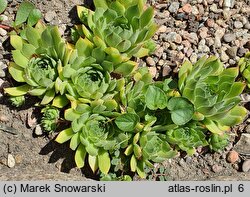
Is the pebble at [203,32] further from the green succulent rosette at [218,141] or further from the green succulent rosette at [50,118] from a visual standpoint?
the green succulent rosette at [50,118]

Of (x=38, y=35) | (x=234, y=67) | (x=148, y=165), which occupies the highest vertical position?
(x=38, y=35)

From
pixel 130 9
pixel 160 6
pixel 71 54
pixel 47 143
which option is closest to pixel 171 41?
pixel 160 6

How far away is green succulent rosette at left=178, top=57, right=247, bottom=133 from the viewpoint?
3129mm

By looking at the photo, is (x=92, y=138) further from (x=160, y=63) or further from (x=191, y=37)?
(x=191, y=37)

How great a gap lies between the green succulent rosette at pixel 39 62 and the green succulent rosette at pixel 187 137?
702 mm

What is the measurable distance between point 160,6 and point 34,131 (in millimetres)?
1181

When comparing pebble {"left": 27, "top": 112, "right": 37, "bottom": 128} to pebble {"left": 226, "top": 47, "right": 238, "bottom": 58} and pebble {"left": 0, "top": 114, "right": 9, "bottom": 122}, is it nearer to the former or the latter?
pebble {"left": 0, "top": 114, "right": 9, "bottom": 122}

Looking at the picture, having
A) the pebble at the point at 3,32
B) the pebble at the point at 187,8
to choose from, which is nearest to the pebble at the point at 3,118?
the pebble at the point at 3,32

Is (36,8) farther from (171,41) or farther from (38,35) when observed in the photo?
(171,41)

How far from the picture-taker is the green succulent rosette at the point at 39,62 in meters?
3.21

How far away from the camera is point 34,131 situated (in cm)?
342

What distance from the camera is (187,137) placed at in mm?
3248

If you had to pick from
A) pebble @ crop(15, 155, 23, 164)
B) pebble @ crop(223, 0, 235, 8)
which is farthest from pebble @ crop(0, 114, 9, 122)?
pebble @ crop(223, 0, 235, 8)

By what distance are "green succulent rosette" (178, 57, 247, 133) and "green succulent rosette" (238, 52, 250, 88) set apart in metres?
0.17
